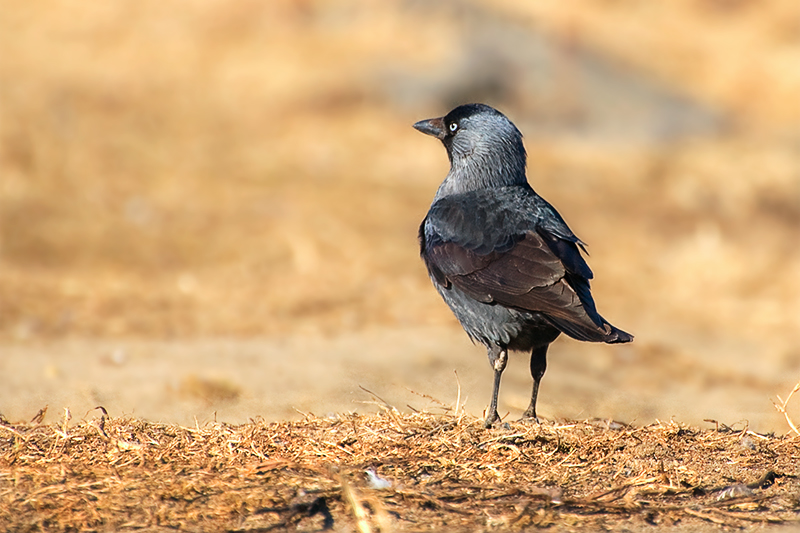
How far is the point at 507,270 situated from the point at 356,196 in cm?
665

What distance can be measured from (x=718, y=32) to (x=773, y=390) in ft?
41.2

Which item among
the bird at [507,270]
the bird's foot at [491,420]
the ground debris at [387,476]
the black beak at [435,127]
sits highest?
the black beak at [435,127]

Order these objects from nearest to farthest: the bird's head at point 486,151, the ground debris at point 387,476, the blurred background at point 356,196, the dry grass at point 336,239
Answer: the ground debris at point 387,476 < the dry grass at point 336,239 < the bird's head at point 486,151 < the blurred background at point 356,196

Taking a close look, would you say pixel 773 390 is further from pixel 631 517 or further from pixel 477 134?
pixel 631 517

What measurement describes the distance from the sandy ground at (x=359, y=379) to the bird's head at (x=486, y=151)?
4.69 ft

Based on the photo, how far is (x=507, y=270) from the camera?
5.21 m

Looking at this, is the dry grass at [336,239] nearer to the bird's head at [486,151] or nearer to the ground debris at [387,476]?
the ground debris at [387,476]

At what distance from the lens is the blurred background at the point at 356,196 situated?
7.66 m

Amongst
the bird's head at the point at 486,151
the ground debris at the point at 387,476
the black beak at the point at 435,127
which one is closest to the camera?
the ground debris at the point at 387,476

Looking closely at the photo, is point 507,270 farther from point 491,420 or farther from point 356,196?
point 356,196

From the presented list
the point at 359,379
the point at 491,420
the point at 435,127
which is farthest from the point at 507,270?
the point at 359,379

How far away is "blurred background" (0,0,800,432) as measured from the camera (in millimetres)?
7664

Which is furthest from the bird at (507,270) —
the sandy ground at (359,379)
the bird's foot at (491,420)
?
the sandy ground at (359,379)

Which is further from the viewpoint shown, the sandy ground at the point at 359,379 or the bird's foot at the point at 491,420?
the sandy ground at the point at 359,379
